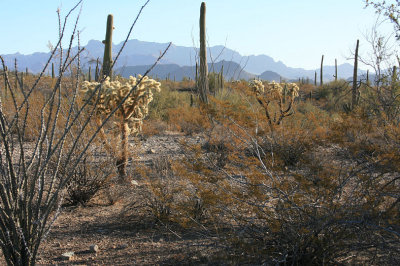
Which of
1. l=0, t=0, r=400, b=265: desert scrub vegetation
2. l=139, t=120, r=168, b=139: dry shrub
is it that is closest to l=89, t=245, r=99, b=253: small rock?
l=0, t=0, r=400, b=265: desert scrub vegetation

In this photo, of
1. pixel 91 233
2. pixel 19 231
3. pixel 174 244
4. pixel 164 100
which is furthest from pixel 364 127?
pixel 164 100

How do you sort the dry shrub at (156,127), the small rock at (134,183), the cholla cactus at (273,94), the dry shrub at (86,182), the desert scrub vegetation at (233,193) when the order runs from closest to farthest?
the desert scrub vegetation at (233,193) → the dry shrub at (86,182) → the small rock at (134,183) → the cholla cactus at (273,94) → the dry shrub at (156,127)

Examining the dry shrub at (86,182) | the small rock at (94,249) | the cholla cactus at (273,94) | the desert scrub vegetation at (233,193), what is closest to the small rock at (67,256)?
the small rock at (94,249)

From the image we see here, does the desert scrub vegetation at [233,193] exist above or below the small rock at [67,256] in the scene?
above

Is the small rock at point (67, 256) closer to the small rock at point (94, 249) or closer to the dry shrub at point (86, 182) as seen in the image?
the small rock at point (94, 249)

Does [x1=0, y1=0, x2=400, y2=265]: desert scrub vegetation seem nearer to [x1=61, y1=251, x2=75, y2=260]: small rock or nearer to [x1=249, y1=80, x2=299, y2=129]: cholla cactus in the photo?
[x1=61, y1=251, x2=75, y2=260]: small rock

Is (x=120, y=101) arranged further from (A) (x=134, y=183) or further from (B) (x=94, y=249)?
(B) (x=94, y=249)

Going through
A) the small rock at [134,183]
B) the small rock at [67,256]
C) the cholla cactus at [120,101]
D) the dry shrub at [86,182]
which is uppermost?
the cholla cactus at [120,101]

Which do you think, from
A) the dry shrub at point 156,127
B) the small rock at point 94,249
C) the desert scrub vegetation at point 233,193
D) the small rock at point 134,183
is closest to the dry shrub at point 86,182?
the desert scrub vegetation at point 233,193

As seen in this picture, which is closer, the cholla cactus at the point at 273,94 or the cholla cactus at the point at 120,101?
the cholla cactus at the point at 120,101

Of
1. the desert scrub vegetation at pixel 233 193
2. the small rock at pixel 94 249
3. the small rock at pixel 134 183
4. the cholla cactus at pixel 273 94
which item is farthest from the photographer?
the cholla cactus at pixel 273 94

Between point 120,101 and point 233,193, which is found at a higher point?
point 120,101

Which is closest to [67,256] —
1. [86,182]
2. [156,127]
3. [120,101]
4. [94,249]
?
[94,249]

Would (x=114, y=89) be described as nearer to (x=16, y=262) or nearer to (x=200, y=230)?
(x=200, y=230)
